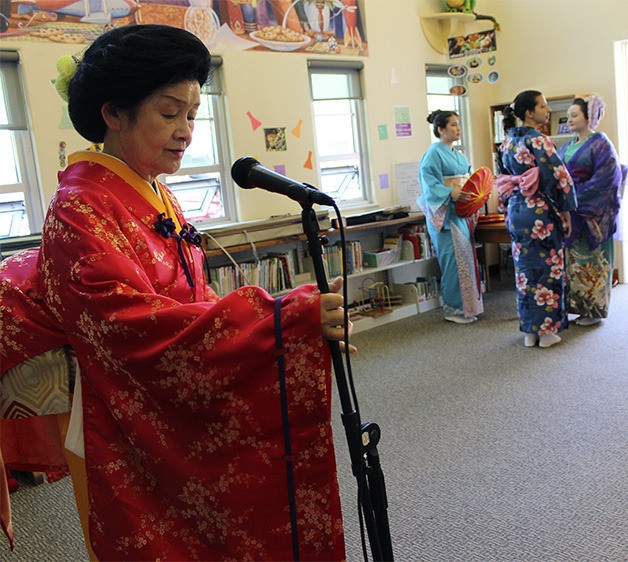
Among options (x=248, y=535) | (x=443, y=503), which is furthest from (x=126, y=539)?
(x=443, y=503)

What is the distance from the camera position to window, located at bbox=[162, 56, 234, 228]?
4.40 metres

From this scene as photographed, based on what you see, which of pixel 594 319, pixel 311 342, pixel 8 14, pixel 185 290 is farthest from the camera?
pixel 594 319

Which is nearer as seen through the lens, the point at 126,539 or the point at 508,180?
the point at 126,539

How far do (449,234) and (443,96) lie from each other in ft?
6.00

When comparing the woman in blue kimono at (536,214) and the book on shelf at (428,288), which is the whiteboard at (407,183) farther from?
the woman in blue kimono at (536,214)

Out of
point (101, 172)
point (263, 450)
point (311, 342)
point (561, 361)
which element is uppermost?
point (101, 172)

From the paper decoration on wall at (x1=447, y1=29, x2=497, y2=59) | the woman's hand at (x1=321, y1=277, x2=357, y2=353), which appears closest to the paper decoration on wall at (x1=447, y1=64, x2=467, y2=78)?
the paper decoration on wall at (x1=447, y1=29, x2=497, y2=59)

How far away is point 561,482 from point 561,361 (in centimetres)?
150

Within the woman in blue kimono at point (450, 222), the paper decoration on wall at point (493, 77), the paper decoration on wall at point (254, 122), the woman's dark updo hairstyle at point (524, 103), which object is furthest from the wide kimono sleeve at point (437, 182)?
the paper decoration on wall at point (493, 77)

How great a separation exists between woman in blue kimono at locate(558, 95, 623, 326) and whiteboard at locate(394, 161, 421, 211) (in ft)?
4.43

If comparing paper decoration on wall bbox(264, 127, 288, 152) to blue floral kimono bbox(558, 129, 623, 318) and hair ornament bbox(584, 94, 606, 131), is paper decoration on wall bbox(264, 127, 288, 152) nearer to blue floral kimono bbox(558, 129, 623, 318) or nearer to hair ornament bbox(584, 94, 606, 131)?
blue floral kimono bbox(558, 129, 623, 318)

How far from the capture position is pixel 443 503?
230 cm

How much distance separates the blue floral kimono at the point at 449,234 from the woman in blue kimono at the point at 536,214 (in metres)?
0.77

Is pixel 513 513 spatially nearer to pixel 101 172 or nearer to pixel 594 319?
pixel 101 172
